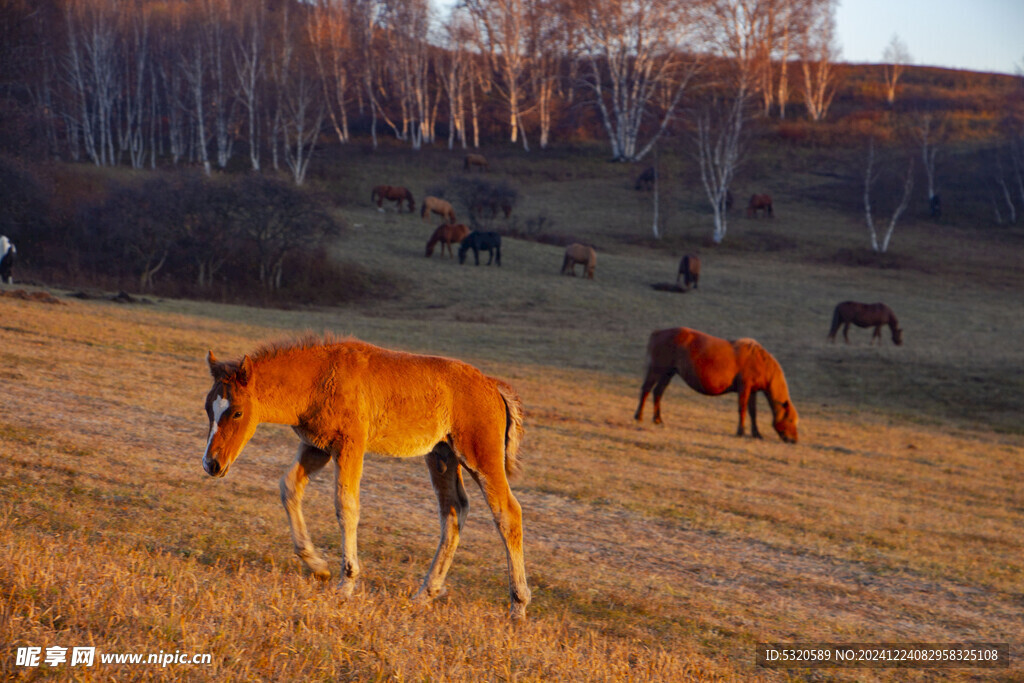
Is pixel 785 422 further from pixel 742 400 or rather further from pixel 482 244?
pixel 482 244

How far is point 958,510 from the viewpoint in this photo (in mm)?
13711

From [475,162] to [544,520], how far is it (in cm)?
6301

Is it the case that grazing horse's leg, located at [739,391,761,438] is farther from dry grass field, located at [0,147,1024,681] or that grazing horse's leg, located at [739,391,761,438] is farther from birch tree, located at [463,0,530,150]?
birch tree, located at [463,0,530,150]

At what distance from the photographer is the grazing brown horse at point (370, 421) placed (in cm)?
568

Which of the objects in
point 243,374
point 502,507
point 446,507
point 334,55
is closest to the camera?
point 243,374

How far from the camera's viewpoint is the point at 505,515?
20.1ft

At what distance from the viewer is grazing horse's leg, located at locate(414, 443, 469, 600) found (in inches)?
245

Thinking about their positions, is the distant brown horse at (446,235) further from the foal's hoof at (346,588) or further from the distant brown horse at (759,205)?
the foal's hoof at (346,588)

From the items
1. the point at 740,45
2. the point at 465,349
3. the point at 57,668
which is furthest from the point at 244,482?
the point at 740,45

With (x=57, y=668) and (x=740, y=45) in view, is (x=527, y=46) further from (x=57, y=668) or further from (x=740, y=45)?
(x=57, y=668)

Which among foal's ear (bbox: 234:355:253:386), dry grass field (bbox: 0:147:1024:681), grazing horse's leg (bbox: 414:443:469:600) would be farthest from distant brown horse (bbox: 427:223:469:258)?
foal's ear (bbox: 234:355:253:386)

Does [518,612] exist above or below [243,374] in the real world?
below

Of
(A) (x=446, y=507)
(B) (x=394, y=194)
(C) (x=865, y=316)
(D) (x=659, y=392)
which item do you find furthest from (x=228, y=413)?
(B) (x=394, y=194)

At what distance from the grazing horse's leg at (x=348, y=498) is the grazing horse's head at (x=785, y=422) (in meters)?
14.0
